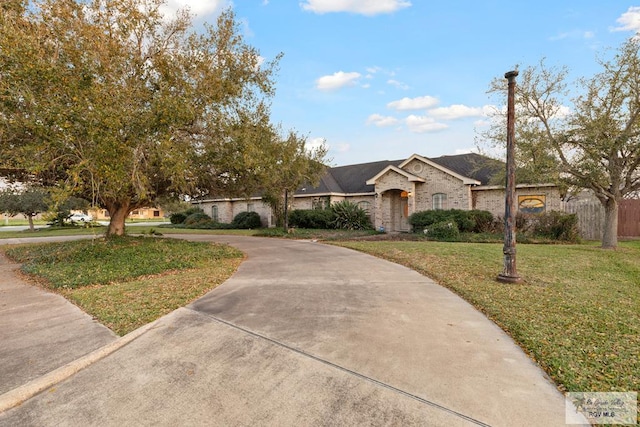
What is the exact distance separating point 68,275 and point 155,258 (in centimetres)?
200

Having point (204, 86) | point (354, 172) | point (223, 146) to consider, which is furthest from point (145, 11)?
point (354, 172)

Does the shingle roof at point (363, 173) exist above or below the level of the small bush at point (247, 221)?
above

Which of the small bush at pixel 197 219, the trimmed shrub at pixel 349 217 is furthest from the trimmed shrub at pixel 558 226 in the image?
the small bush at pixel 197 219

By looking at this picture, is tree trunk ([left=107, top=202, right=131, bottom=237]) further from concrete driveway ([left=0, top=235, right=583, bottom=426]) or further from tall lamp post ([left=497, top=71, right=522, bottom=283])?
tall lamp post ([left=497, top=71, right=522, bottom=283])

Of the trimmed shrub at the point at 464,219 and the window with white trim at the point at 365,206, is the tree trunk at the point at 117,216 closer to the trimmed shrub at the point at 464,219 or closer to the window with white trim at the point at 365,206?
the trimmed shrub at the point at 464,219

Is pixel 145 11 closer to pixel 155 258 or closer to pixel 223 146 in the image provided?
pixel 223 146

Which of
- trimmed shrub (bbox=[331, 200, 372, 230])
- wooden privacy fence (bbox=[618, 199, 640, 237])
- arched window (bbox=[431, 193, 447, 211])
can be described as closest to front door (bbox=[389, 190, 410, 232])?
trimmed shrub (bbox=[331, 200, 372, 230])

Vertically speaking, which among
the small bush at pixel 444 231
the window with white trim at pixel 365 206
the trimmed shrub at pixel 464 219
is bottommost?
the small bush at pixel 444 231

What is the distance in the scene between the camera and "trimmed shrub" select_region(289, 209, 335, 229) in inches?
821

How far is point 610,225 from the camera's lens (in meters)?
12.6

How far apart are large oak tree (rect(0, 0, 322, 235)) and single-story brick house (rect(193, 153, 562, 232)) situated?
5915 mm

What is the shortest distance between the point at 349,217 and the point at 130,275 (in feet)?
47.6

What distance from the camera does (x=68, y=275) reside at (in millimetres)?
7516

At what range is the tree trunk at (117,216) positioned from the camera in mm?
12413
